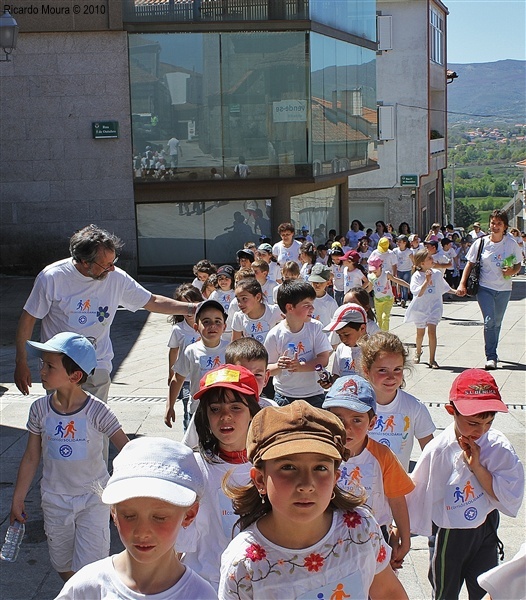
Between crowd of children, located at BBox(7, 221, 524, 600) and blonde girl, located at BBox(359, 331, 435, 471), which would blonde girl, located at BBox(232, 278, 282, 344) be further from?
blonde girl, located at BBox(359, 331, 435, 471)

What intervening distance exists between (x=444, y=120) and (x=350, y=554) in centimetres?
4695

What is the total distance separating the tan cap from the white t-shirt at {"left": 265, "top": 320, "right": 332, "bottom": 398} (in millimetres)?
4130

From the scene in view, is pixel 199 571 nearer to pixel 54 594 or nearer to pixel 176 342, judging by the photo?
pixel 54 594

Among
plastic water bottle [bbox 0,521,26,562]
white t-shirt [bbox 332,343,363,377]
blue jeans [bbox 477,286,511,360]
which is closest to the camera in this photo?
plastic water bottle [bbox 0,521,26,562]

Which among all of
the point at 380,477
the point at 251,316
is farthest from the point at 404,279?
the point at 380,477

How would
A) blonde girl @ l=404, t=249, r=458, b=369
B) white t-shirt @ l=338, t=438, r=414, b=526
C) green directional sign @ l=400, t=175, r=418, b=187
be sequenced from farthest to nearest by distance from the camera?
green directional sign @ l=400, t=175, r=418, b=187, blonde girl @ l=404, t=249, r=458, b=369, white t-shirt @ l=338, t=438, r=414, b=526

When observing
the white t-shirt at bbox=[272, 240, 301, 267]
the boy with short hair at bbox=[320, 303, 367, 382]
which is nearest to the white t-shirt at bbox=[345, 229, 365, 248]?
the white t-shirt at bbox=[272, 240, 301, 267]

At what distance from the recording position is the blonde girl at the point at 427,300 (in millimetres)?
12633

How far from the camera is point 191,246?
82.8 feet

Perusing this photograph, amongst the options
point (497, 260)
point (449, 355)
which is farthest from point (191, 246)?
point (497, 260)

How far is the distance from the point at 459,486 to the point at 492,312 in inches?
323

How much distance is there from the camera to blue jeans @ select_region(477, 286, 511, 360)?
12375 millimetres

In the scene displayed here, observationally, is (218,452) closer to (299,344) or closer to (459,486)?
(459,486)

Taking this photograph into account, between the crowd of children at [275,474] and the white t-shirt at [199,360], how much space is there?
1 cm
